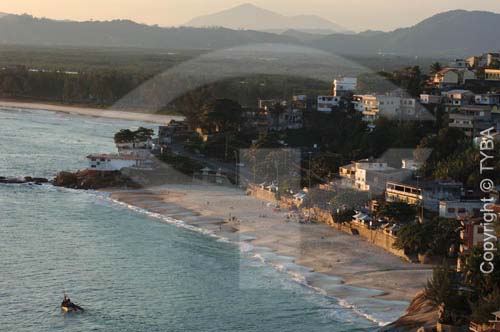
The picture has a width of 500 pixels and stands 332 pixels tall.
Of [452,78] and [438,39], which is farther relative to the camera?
[438,39]

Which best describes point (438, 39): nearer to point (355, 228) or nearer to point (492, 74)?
point (492, 74)

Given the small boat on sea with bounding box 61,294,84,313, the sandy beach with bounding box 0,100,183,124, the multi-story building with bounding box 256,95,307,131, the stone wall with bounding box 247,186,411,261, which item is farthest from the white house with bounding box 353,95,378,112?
the small boat on sea with bounding box 61,294,84,313

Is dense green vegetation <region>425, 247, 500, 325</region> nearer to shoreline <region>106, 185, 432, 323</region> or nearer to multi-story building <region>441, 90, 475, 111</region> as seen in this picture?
shoreline <region>106, 185, 432, 323</region>

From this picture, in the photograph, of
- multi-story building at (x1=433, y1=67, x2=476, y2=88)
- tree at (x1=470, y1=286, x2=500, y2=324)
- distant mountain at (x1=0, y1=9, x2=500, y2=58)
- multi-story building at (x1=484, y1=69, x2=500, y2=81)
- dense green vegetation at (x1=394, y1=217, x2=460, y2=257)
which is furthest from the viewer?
distant mountain at (x1=0, y1=9, x2=500, y2=58)

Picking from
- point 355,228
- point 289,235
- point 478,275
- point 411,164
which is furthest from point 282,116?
point 478,275

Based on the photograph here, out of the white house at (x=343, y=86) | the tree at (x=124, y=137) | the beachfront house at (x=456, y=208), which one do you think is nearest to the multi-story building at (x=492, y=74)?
the white house at (x=343, y=86)

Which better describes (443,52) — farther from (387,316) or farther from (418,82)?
(387,316)

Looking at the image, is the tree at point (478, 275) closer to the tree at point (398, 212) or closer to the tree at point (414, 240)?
the tree at point (414, 240)
